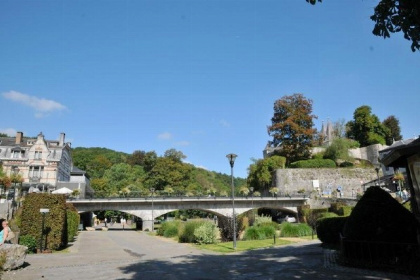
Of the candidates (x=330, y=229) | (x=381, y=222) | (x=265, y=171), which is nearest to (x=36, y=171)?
(x=265, y=171)

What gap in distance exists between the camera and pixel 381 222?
954 centimetres

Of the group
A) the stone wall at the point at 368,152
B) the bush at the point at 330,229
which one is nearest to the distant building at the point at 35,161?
the bush at the point at 330,229

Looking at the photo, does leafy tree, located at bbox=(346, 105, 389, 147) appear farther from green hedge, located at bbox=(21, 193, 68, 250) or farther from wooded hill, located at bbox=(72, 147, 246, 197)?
green hedge, located at bbox=(21, 193, 68, 250)

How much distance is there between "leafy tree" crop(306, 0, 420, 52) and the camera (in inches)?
280

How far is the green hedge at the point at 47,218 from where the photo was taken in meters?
17.9

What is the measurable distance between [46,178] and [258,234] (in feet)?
140

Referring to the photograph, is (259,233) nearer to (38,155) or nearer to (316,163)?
(316,163)

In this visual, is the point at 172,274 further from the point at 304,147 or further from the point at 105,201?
the point at 304,147

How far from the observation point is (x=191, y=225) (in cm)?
2445

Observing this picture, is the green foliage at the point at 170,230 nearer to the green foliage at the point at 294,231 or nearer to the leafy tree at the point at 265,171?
the green foliage at the point at 294,231

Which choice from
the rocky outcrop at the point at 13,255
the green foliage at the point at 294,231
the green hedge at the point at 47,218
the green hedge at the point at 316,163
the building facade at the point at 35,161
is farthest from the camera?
the green hedge at the point at 316,163

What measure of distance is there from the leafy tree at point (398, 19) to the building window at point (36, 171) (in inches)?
2180

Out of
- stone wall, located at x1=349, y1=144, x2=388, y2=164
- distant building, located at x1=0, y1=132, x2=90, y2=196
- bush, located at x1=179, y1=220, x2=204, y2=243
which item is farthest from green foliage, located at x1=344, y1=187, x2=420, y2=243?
stone wall, located at x1=349, y1=144, x2=388, y2=164

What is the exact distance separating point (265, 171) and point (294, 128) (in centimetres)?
1021
